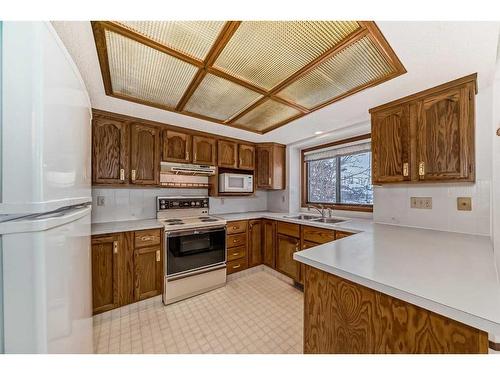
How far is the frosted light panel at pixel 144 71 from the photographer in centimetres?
116

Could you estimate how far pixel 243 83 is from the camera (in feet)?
5.01

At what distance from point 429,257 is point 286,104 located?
1586 mm

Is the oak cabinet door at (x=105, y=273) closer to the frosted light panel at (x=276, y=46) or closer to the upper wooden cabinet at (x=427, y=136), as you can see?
the frosted light panel at (x=276, y=46)

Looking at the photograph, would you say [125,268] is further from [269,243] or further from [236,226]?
[269,243]

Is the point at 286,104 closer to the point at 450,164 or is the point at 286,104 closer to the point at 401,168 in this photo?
the point at 401,168

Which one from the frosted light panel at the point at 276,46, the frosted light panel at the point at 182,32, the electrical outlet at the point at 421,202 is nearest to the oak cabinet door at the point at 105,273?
the frosted light panel at the point at 182,32

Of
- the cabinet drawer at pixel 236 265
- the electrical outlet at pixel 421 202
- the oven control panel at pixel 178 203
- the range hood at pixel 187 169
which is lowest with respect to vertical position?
the cabinet drawer at pixel 236 265

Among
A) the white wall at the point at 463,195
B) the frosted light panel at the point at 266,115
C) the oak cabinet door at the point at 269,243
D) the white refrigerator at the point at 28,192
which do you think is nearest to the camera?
the white refrigerator at the point at 28,192

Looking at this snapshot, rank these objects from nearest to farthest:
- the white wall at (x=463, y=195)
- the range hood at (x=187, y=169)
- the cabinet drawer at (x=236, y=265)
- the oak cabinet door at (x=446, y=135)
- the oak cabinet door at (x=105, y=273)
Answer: the oak cabinet door at (x=446, y=135) < the white wall at (x=463, y=195) < the oak cabinet door at (x=105, y=273) < the range hood at (x=187, y=169) < the cabinet drawer at (x=236, y=265)

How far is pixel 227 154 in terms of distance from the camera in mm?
2945

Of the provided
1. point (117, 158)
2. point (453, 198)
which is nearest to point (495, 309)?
point (453, 198)

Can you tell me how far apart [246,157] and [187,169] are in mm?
1023

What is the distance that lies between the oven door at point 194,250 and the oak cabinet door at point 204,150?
967 mm

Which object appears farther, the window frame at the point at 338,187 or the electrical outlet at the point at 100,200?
the window frame at the point at 338,187
